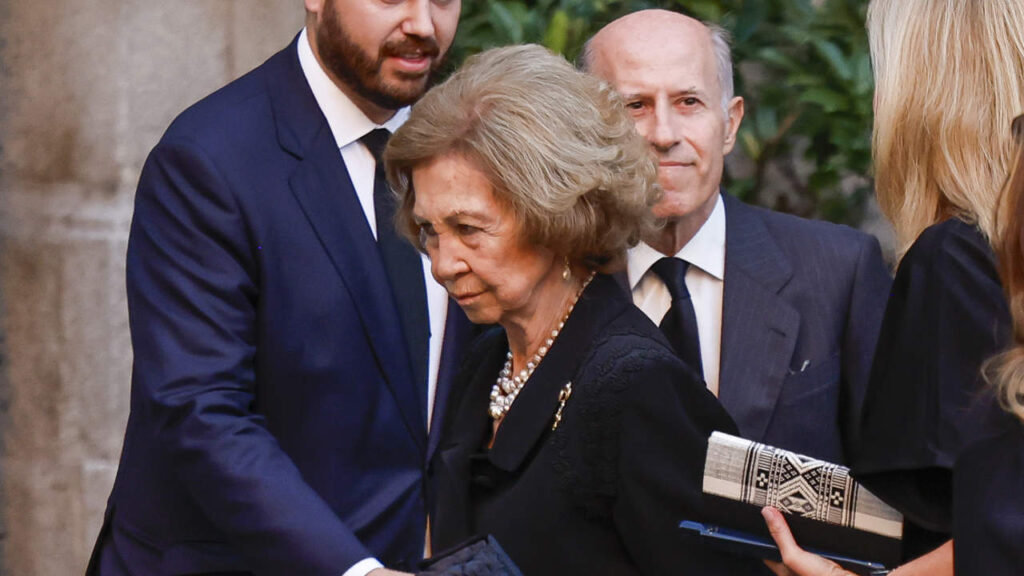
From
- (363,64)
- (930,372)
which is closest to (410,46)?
(363,64)

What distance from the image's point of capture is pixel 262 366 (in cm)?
285

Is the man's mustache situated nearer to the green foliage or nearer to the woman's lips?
the woman's lips

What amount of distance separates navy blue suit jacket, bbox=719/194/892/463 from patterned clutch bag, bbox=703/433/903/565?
79 centimetres

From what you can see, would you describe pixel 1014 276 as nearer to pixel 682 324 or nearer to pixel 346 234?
pixel 682 324

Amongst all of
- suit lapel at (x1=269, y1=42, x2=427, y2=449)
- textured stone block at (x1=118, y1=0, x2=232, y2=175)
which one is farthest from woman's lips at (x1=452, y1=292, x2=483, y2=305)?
textured stone block at (x1=118, y1=0, x2=232, y2=175)

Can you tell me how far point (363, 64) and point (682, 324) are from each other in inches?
30.8

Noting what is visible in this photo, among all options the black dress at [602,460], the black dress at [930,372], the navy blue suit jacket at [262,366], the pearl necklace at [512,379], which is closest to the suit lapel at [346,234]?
the navy blue suit jacket at [262,366]

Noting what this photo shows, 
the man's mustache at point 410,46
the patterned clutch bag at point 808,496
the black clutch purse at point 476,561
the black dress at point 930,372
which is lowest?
the black clutch purse at point 476,561

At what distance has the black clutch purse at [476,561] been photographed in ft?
7.39

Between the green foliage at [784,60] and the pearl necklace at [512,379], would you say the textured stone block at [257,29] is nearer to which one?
the green foliage at [784,60]

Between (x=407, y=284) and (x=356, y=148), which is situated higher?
(x=356, y=148)

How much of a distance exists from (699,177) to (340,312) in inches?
32.2

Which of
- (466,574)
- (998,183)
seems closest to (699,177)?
(998,183)

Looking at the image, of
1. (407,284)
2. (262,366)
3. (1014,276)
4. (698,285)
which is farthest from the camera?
(698,285)
